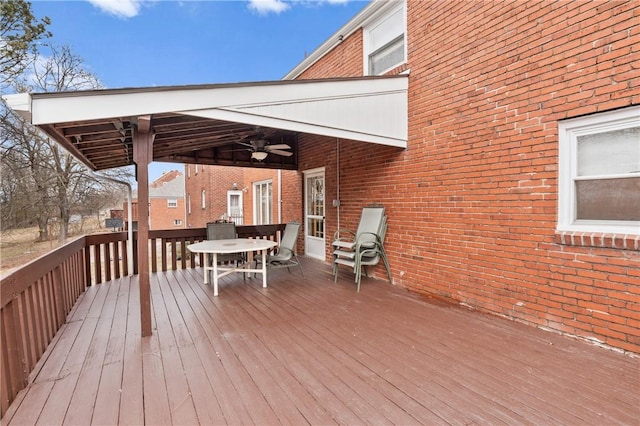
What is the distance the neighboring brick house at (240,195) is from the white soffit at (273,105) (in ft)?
12.4

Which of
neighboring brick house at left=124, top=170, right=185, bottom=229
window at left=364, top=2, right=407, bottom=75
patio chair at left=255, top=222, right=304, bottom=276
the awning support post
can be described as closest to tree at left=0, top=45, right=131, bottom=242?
patio chair at left=255, top=222, right=304, bottom=276

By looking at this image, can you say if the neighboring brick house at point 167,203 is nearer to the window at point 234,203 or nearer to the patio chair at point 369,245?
the window at point 234,203

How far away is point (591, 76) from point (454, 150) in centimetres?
144

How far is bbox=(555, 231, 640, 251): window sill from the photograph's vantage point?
253cm

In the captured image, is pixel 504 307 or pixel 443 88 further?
pixel 443 88

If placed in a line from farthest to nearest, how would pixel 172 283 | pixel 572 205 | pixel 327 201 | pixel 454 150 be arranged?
pixel 327 201
pixel 172 283
pixel 454 150
pixel 572 205

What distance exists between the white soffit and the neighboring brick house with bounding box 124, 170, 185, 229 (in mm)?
26882

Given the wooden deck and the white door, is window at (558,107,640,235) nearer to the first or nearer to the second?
the wooden deck

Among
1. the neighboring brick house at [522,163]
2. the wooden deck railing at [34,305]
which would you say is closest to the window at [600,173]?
the neighboring brick house at [522,163]

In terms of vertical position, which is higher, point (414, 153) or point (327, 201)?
point (414, 153)

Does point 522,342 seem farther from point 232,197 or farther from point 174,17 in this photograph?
point 232,197

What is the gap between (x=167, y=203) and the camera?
28.3 m

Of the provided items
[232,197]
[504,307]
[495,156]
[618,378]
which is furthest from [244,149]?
[232,197]

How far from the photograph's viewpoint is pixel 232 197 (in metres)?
17.2
